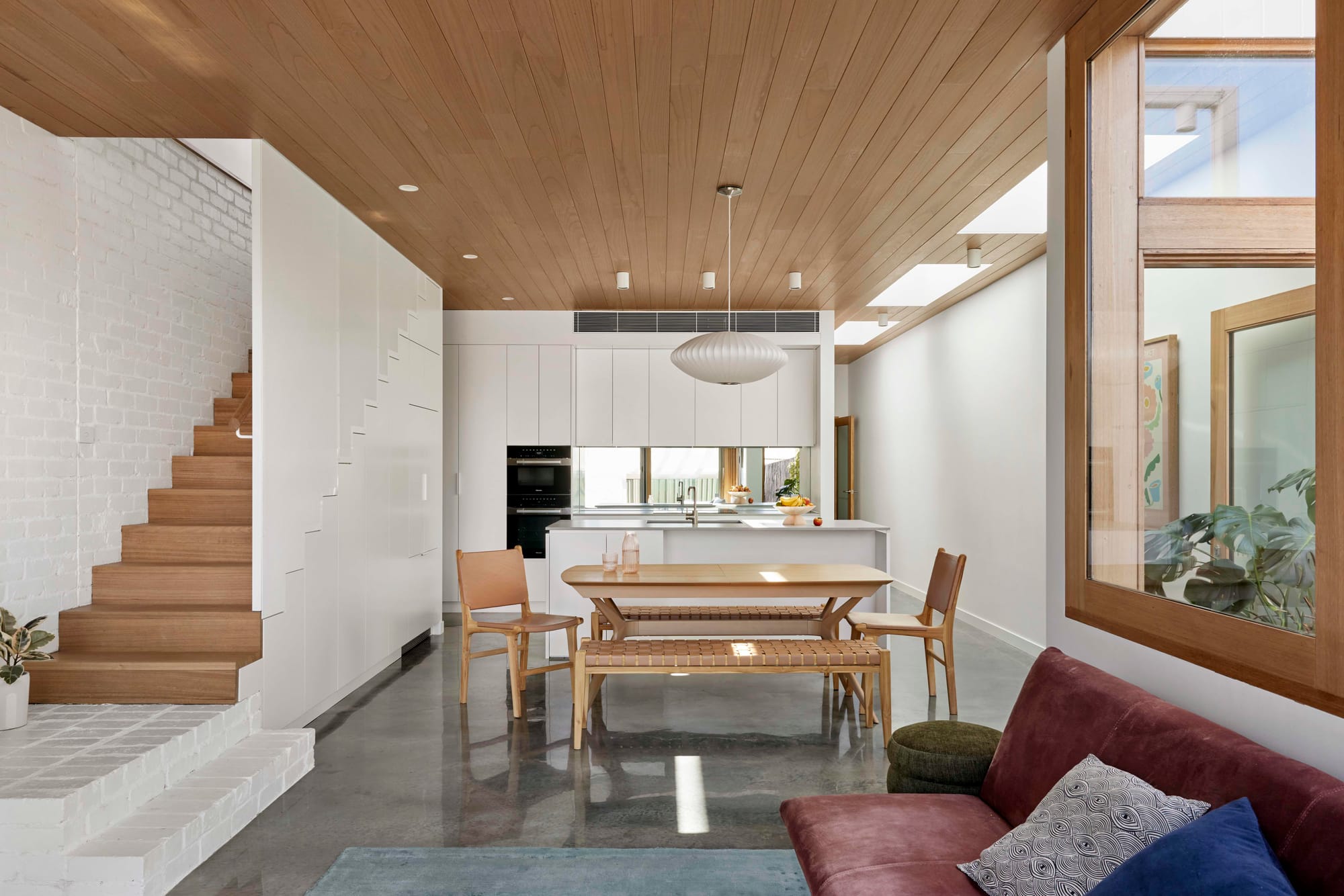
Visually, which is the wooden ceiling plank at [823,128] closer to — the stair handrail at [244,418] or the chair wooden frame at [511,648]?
the chair wooden frame at [511,648]

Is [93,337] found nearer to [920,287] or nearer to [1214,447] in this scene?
[1214,447]

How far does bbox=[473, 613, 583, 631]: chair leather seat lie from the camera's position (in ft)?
15.3

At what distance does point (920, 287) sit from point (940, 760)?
5.65 meters

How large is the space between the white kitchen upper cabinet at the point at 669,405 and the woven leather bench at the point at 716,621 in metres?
3.02

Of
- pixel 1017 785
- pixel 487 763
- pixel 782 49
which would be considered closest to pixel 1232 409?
pixel 1017 785

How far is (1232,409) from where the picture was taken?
205 centimetres

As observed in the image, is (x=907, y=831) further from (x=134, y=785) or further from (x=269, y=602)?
(x=269, y=602)

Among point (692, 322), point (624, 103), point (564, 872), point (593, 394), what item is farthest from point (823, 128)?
point (593, 394)

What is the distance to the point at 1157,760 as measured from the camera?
5.90 feet

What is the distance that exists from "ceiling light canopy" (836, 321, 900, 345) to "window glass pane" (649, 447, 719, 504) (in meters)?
2.14

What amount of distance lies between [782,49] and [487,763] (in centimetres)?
311

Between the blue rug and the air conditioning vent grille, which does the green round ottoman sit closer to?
the blue rug

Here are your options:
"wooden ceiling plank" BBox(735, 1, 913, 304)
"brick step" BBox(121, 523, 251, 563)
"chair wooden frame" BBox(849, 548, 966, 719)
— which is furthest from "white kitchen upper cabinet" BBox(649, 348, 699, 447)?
"brick step" BBox(121, 523, 251, 563)

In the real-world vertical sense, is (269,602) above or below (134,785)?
above
